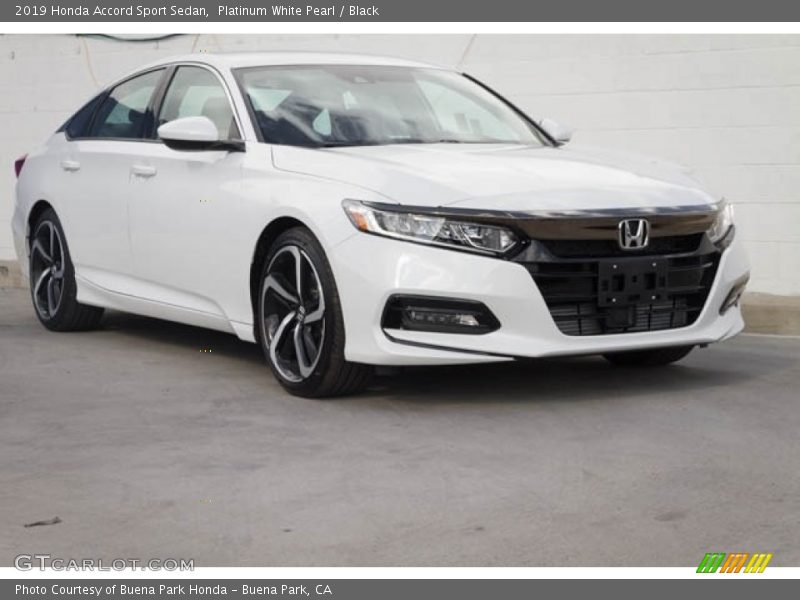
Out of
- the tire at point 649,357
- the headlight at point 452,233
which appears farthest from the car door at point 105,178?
the tire at point 649,357

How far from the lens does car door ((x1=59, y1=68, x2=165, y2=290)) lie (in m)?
8.30

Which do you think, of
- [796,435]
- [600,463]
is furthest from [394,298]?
[796,435]

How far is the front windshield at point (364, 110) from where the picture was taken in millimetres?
7281

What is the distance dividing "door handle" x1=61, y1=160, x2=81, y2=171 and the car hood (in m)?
2.12

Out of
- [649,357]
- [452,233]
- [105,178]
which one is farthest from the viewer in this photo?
[105,178]

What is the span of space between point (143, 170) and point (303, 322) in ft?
5.51

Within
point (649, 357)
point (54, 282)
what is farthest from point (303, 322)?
point (54, 282)

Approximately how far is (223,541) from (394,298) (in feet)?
6.56

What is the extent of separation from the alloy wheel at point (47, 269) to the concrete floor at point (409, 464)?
112 centimetres

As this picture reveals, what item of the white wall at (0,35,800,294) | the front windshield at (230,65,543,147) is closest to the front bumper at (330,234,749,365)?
the front windshield at (230,65,543,147)

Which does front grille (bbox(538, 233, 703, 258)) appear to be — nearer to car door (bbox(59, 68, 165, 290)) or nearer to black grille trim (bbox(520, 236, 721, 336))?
black grille trim (bbox(520, 236, 721, 336))

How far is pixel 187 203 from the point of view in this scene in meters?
7.59

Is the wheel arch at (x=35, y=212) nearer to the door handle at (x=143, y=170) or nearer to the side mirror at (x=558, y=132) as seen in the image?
the door handle at (x=143, y=170)

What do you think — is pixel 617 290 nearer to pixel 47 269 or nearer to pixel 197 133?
pixel 197 133
